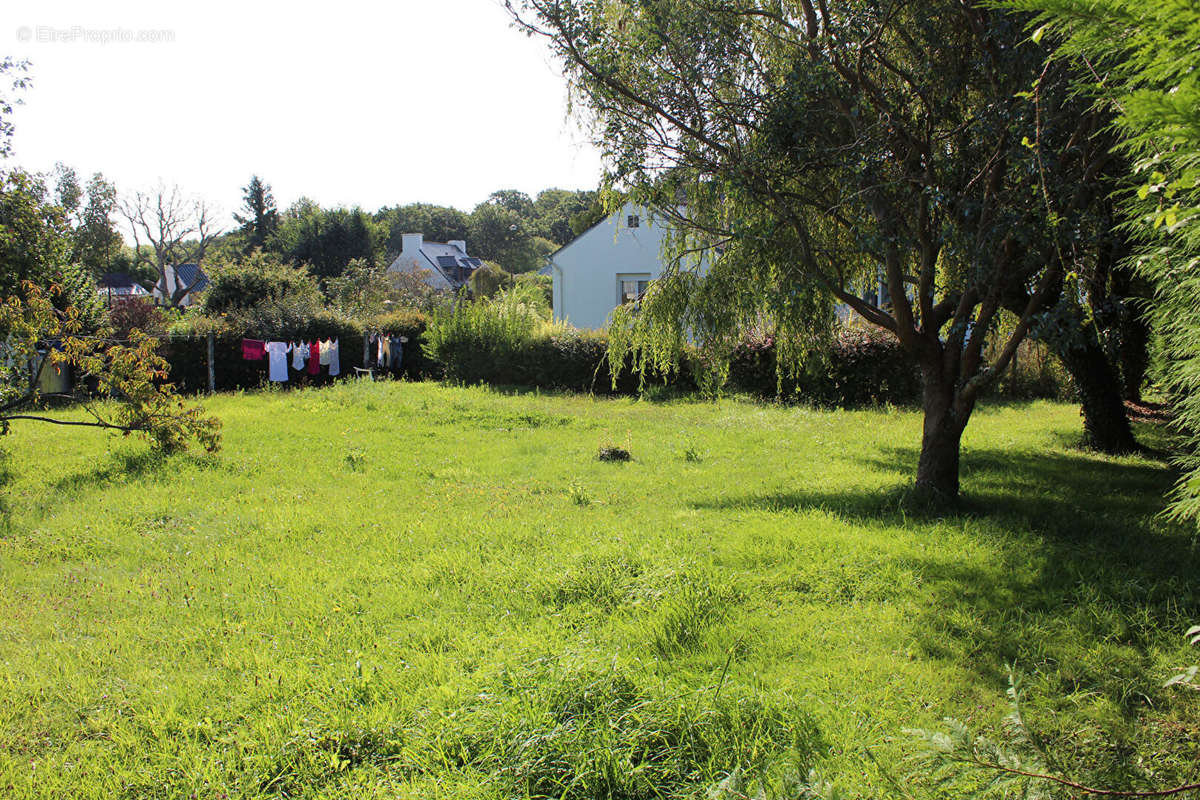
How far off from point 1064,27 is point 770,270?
596cm

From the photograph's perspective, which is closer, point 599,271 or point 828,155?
point 828,155

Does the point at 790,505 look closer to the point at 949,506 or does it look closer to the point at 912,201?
the point at 949,506

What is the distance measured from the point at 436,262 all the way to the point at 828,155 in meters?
51.0

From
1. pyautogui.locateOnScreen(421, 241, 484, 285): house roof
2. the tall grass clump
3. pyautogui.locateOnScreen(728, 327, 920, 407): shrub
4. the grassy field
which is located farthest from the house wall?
the grassy field

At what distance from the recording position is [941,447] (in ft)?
23.5

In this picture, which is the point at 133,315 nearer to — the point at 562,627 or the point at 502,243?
the point at 562,627

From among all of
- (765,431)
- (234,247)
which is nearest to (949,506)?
(765,431)

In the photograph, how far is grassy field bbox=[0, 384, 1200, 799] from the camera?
303cm

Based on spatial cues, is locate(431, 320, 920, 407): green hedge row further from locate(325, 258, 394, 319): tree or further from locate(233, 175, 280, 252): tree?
locate(233, 175, 280, 252): tree

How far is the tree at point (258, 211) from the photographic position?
5684 cm

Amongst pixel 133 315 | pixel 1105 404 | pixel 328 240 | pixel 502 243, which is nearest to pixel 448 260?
pixel 328 240

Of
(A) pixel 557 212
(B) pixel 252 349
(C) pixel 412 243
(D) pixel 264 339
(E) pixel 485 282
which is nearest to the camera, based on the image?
(B) pixel 252 349

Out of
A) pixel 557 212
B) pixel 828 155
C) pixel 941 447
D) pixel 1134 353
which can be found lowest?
pixel 941 447

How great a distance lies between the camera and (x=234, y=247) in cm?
5850
